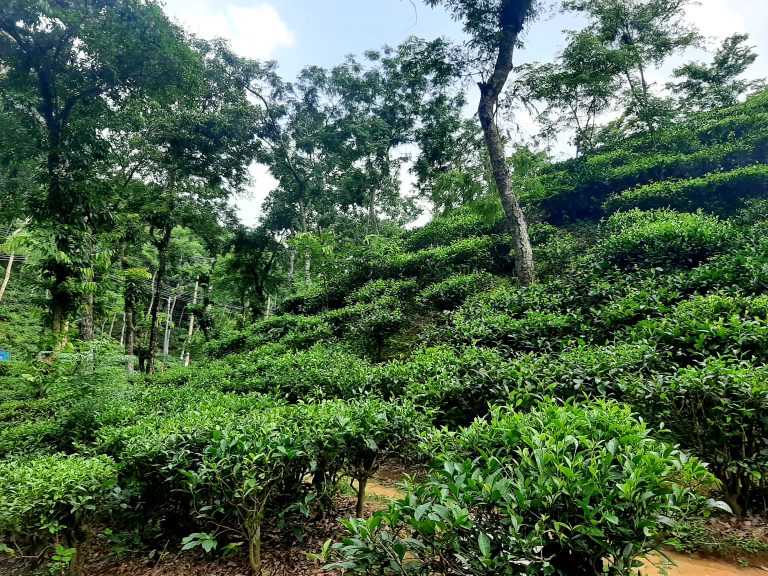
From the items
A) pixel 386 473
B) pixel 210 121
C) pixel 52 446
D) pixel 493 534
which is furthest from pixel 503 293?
pixel 210 121

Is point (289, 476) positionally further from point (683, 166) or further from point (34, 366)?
point (683, 166)

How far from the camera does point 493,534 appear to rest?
1478 mm

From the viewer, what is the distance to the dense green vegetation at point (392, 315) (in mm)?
1733

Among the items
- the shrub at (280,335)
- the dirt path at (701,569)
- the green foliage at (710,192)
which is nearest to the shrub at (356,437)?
the dirt path at (701,569)

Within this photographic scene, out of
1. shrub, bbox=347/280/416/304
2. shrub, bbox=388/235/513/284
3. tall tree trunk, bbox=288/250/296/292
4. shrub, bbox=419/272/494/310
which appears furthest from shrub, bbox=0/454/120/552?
tall tree trunk, bbox=288/250/296/292

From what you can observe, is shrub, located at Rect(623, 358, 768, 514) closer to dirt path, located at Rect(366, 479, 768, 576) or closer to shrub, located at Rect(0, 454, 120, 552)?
dirt path, located at Rect(366, 479, 768, 576)

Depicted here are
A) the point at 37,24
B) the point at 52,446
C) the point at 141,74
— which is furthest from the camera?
the point at 141,74

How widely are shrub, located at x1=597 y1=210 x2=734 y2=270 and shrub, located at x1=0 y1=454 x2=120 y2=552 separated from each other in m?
7.52

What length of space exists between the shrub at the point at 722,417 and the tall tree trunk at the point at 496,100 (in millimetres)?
5838

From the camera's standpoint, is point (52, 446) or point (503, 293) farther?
point (503, 293)

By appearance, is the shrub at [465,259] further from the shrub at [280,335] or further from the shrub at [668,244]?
the shrub at [280,335]

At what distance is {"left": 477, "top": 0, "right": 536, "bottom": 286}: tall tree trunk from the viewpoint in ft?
27.6

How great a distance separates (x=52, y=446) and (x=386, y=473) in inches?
159

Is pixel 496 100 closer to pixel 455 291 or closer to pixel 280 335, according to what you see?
pixel 455 291
